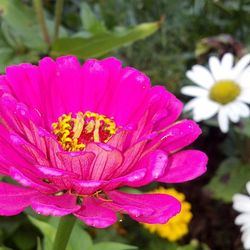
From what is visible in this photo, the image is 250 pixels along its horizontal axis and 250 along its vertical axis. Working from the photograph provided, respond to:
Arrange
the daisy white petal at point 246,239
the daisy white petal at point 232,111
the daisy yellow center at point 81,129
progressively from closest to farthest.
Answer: the daisy yellow center at point 81,129 → the daisy white petal at point 246,239 → the daisy white petal at point 232,111

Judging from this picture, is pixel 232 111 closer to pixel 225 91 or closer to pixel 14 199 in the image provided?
pixel 225 91

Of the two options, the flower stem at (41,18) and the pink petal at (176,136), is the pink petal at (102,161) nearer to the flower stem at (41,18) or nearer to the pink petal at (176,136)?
the pink petal at (176,136)

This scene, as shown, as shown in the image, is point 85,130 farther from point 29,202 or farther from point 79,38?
point 79,38

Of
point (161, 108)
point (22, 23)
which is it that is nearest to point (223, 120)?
point (22, 23)

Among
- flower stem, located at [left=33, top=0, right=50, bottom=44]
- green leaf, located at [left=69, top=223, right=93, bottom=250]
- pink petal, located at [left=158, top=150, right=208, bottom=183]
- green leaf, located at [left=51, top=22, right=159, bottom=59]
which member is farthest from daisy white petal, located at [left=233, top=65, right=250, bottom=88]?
pink petal, located at [left=158, top=150, right=208, bottom=183]

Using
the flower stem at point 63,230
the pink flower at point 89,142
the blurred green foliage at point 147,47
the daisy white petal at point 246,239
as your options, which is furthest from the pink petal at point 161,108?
the daisy white petal at point 246,239

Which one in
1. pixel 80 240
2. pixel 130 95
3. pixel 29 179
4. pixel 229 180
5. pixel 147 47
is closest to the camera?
pixel 29 179
